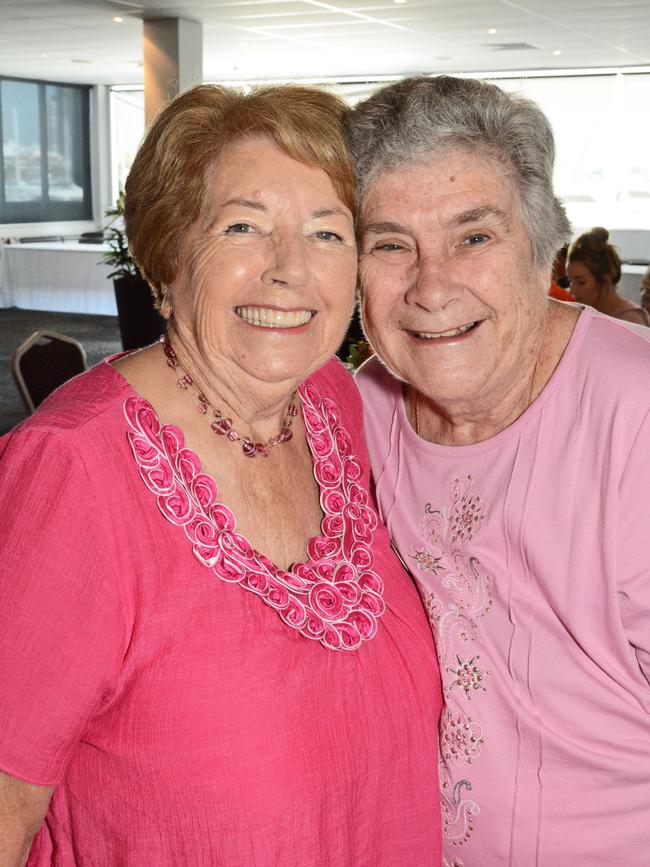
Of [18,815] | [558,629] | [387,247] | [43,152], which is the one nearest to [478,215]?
[387,247]

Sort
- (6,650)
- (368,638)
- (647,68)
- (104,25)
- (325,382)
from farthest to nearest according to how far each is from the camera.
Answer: (647,68), (104,25), (325,382), (368,638), (6,650)

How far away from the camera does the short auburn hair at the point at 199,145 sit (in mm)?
1518

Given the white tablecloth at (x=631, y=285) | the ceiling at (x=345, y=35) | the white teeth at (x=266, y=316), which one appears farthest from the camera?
the white tablecloth at (x=631, y=285)

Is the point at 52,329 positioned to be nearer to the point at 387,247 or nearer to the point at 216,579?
the point at 387,247

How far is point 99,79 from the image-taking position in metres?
19.9

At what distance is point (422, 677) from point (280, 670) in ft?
1.04

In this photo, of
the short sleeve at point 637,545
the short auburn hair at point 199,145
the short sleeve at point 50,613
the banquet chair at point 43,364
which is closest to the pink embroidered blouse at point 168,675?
the short sleeve at point 50,613

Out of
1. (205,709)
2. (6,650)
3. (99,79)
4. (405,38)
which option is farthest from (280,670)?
(99,79)

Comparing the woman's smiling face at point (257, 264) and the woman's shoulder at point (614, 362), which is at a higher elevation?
the woman's smiling face at point (257, 264)

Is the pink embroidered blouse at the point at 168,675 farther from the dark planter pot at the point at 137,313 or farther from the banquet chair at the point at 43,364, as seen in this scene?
the dark planter pot at the point at 137,313

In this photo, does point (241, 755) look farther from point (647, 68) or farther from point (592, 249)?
point (647, 68)

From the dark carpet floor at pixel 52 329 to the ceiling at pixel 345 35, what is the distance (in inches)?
155

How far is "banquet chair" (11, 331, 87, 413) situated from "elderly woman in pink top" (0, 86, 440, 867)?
300 centimetres

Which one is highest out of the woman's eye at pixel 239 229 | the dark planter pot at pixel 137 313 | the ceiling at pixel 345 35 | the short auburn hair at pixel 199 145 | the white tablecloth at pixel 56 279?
the ceiling at pixel 345 35
